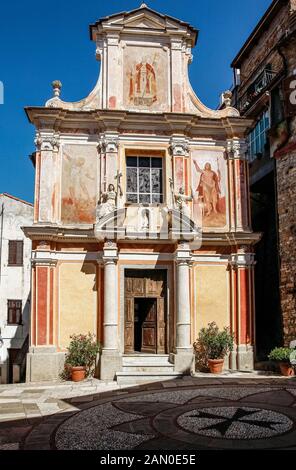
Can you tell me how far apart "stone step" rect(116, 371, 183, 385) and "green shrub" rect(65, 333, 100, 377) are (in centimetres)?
101

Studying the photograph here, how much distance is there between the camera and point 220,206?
15680mm

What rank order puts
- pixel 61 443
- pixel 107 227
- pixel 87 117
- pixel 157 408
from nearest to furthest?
pixel 61 443 → pixel 157 408 → pixel 107 227 → pixel 87 117

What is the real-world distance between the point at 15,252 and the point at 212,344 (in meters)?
14.0

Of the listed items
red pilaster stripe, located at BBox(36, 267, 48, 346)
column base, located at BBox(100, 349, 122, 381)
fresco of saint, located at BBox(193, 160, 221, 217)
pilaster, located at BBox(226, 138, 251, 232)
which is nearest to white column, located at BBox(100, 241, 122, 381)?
column base, located at BBox(100, 349, 122, 381)

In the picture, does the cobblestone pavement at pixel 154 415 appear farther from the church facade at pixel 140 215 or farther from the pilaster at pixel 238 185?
the pilaster at pixel 238 185

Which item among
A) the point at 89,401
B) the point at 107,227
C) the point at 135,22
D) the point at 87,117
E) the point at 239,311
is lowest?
the point at 89,401

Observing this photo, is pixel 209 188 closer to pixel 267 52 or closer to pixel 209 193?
pixel 209 193

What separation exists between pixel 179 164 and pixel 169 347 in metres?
6.09

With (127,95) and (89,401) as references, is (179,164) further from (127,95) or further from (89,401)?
(89,401)

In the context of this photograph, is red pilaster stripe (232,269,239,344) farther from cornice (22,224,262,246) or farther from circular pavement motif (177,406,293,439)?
circular pavement motif (177,406,293,439)

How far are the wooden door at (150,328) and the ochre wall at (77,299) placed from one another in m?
1.87

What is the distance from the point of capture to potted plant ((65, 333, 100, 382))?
13.5 meters

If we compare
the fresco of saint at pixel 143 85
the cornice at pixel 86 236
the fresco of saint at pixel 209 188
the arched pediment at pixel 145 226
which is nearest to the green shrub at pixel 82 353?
the cornice at pixel 86 236
